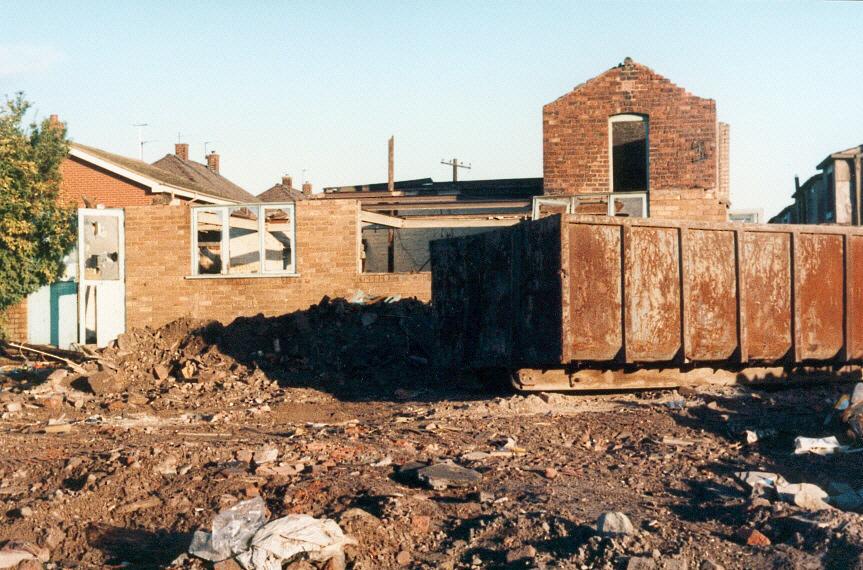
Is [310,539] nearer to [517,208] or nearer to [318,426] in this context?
[318,426]

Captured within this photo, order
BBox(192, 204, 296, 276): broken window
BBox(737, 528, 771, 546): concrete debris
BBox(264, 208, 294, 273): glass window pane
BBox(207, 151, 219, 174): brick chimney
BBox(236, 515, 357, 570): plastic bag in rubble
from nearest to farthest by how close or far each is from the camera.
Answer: BBox(236, 515, 357, 570): plastic bag in rubble
BBox(737, 528, 771, 546): concrete debris
BBox(192, 204, 296, 276): broken window
BBox(264, 208, 294, 273): glass window pane
BBox(207, 151, 219, 174): brick chimney

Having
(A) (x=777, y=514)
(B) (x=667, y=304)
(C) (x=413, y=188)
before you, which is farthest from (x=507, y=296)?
(C) (x=413, y=188)

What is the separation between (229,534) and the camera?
5.04 m

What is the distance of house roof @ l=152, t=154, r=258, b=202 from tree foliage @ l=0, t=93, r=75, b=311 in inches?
567

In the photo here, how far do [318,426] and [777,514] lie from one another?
538 cm

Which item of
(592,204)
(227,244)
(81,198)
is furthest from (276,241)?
(81,198)

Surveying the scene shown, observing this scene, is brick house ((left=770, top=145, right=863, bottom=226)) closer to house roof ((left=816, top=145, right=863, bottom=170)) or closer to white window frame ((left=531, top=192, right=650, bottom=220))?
house roof ((left=816, top=145, right=863, bottom=170))

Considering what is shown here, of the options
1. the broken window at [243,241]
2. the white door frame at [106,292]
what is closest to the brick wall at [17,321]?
the white door frame at [106,292]

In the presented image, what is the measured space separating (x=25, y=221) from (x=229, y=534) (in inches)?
Answer: 642

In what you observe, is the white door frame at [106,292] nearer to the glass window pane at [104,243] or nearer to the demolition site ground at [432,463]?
the glass window pane at [104,243]

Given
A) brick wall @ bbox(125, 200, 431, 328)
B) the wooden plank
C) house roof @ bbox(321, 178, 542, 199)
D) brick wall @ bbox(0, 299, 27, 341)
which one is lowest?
the wooden plank

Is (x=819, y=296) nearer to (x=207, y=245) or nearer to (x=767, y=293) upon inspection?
(x=767, y=293)

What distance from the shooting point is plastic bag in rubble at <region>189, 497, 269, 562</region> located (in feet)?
16.1

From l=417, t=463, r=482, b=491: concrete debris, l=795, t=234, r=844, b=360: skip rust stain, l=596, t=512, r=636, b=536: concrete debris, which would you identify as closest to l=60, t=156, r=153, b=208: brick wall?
l=795, t=234, r=844, b=360: skip rust stain
